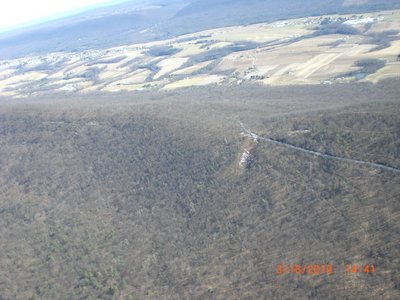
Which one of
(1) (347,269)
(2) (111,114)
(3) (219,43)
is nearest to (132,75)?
(3) (219,43)

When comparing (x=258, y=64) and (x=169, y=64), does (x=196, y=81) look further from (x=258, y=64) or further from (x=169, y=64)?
(x=169, y=64)

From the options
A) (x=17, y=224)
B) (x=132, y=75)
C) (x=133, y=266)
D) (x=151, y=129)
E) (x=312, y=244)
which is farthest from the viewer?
(x=132, y=75)

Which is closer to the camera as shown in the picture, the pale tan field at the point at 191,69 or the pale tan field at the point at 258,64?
the pale tan field at the point at 258,64

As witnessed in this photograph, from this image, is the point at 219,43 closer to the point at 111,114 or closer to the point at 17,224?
the point at 111,114

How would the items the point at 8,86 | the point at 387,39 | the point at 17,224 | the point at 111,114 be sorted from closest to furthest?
the point at 17,224
the point at 111,114
the point at 387,39
the point at 8,86
